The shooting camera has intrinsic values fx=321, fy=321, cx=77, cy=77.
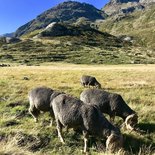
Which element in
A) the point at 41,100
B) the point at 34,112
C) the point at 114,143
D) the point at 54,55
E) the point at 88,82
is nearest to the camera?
the point at 114,143

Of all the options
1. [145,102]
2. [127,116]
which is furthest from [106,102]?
[145,102]

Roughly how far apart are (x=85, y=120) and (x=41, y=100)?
410 centimetres

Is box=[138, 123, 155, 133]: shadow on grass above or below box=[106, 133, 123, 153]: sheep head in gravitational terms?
below

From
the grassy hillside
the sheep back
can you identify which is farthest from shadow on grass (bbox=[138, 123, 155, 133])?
the grassy hillside

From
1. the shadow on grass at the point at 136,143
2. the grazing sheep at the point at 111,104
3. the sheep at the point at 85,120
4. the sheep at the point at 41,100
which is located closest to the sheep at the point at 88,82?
the grazing sheep at the point at 111,104

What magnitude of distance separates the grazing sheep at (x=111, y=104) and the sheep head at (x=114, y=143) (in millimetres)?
3389

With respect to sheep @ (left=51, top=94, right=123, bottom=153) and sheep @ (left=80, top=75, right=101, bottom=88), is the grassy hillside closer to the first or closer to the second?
sheep @ (left=80, top=75, right=101, bottom=88)

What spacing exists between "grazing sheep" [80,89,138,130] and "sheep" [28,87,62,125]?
210cm

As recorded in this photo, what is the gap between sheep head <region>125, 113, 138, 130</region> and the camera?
679 inches

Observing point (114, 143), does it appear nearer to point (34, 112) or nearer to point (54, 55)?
point (34, 112)

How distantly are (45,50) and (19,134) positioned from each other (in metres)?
120

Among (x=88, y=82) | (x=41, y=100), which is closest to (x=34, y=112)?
(x=41, y=100)

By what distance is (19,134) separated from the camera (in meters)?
16.8

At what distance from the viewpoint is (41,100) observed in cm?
1856
